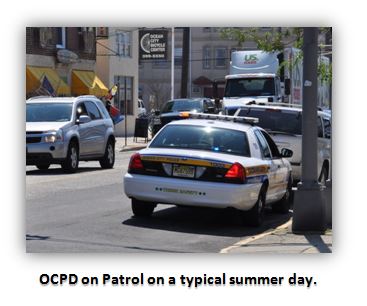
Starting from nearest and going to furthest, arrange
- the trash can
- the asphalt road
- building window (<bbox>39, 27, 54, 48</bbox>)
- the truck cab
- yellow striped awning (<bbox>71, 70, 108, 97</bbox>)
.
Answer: the asphalt road, building window (<bbox>39, 27, 54, 48</bbox>), the truck cab, yellow striped awning (<bbox>71, 70, 108, 97</bbox>), the trash can

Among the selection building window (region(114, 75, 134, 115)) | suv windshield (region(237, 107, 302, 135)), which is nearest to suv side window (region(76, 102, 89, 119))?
suv windshield (region(237, 107, 302, 135))

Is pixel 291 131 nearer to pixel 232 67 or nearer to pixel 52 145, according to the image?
pixel 52 145

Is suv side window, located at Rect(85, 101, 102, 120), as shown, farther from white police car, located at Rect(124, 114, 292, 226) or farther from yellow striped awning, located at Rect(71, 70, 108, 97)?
yellow striped awning, located at Rect(71, 70, 108, 97)

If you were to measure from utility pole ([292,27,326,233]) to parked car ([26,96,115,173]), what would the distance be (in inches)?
336

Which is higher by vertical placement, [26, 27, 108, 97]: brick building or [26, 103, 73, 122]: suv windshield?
[26, 27, 108, 97]: brick building

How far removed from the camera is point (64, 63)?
30219mm

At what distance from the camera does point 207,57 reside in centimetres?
3672

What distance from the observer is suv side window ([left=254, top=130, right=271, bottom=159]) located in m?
13.1

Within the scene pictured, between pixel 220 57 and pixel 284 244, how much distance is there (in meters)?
24.2

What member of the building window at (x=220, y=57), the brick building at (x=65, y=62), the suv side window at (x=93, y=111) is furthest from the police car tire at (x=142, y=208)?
the building window at (x=220, y=57)

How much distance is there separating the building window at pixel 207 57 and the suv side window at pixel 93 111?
12.5m

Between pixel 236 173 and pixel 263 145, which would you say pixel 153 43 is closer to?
pixel 263 145
